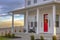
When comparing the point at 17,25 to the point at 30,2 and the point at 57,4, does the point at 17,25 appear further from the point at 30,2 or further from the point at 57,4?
the point at 57,4

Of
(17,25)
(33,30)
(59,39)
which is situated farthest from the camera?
(17,25)

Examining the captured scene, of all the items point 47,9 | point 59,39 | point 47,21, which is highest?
point 47,9

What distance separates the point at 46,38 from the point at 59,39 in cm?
125

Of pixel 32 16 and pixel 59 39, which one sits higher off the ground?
pixel 32 16

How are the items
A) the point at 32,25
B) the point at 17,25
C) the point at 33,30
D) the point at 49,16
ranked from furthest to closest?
the point at 17,25 → the point at 32,25 → the point at 33,30 → the point at 49,16

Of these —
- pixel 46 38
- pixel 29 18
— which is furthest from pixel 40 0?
pixel 46 38

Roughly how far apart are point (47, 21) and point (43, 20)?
1.87 ft

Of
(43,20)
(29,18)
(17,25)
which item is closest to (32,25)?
(29,18)

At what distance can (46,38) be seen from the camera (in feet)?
51.4

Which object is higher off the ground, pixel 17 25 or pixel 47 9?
pixel 47 9

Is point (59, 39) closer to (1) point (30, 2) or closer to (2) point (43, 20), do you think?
(2) point (43, 20)

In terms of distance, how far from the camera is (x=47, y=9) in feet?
62.7

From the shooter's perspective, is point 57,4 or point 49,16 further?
point 49,16

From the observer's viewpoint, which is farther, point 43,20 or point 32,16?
point 32,16
